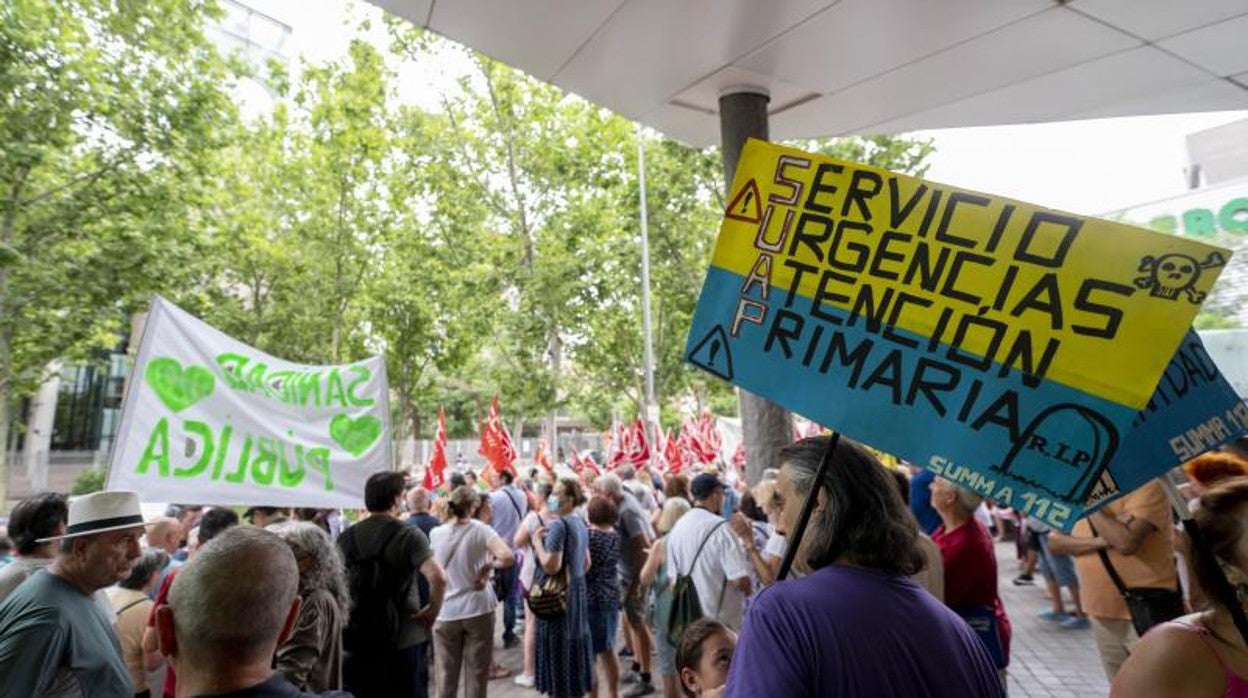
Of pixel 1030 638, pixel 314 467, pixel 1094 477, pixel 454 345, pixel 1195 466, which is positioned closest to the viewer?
pixel 1094 477

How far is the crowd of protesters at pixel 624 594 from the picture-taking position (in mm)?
1562

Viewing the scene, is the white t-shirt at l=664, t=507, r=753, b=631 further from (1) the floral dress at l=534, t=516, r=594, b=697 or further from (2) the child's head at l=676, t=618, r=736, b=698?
(2) the child's head at l=676, t=618, r=736, b=698

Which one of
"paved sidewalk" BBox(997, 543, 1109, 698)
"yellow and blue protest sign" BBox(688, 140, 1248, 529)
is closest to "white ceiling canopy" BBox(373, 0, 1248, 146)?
"yellow and blue protest sign" BBox(688, 140, 1248, 529)

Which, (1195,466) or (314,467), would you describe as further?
(314,467)

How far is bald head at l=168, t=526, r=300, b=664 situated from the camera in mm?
1658

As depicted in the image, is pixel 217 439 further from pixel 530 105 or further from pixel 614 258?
pixel 530 105

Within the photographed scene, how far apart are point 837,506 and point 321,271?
18956 millimetres

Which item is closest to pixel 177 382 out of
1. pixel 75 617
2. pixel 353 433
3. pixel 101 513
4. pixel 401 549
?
pixel 353 433

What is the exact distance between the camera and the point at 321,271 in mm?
18516

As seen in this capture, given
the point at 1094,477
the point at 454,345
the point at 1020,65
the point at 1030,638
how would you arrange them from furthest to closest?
the point at 454,345, the point at 1030,638, the point at 1020,65, the point at 1094,477

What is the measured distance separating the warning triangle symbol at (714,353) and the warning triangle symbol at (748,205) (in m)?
0.35

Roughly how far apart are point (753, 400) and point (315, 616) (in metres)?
2.80

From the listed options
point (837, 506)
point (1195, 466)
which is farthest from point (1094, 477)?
point (1195, 466)

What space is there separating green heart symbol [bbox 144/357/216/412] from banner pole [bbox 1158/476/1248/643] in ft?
15.6
